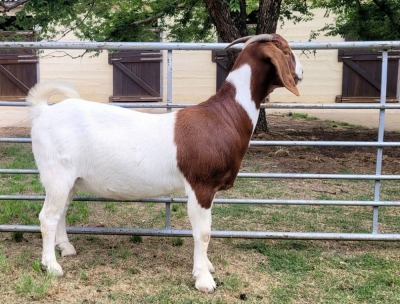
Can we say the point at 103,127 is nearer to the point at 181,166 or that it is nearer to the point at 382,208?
the point at 181,166

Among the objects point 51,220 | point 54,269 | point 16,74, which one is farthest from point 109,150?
point 16,74

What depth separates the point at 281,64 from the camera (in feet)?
10.1

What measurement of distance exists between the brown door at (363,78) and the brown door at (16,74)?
9.59 m

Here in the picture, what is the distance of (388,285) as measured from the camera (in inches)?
129

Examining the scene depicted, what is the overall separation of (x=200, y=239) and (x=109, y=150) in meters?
0.84

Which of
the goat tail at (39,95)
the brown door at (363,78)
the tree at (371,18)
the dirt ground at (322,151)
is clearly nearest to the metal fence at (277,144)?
the goat tail at (39,95)

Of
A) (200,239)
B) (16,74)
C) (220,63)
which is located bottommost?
(200,239)

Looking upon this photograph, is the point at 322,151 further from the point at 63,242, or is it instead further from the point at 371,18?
the point at 63,242

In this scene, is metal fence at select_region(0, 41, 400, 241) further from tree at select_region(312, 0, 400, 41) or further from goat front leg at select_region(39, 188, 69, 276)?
tree at select_region(312, 0, 400, 41)

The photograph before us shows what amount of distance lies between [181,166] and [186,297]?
2.73ft

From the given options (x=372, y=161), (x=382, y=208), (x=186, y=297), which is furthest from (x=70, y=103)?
(x=372, y=161)

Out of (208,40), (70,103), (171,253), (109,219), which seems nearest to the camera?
(70,103)

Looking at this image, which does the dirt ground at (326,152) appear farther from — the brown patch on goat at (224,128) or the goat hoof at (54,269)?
the goat hoof at (54,269)

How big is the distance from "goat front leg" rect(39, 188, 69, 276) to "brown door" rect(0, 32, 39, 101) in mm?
13021
